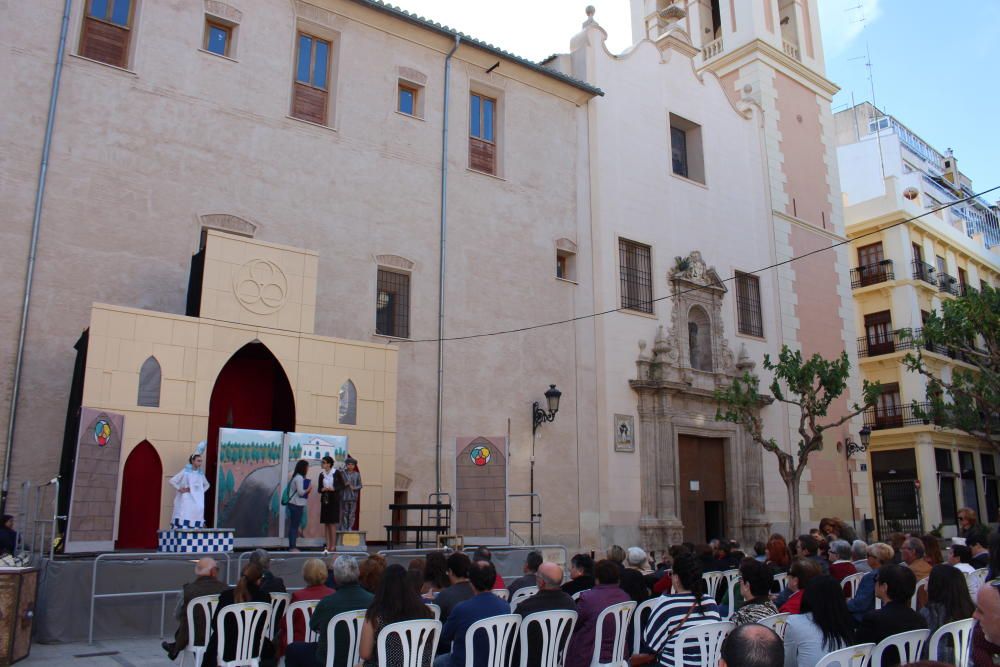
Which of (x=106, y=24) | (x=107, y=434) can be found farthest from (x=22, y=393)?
(x=106, y=24)

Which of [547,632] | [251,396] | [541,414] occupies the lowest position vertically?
[547,632]

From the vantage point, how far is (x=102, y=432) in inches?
432

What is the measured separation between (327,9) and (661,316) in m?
9.52

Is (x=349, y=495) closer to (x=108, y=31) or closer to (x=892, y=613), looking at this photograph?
(x=108, y=31)

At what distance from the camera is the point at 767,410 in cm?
2112

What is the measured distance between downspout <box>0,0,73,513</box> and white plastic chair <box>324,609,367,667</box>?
773 cm

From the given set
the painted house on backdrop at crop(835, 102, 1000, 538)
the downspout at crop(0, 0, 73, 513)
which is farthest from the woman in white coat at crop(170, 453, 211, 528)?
the painted house on backdrop at crop(835, 102, 1000, 538)

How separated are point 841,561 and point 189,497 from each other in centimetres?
790

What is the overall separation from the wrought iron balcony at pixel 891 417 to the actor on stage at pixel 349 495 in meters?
23.0

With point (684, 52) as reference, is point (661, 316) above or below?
below

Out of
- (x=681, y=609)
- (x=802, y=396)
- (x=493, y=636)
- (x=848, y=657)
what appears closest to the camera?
(x=848, y=657)

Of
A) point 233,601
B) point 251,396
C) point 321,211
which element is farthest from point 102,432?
point 233,601

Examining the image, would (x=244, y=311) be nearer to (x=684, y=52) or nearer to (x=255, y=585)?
(x=255, y=585)

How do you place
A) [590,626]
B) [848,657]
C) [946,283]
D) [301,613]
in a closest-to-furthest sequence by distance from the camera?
[848,657] → [590,626] → [301,613] → [946,283]
